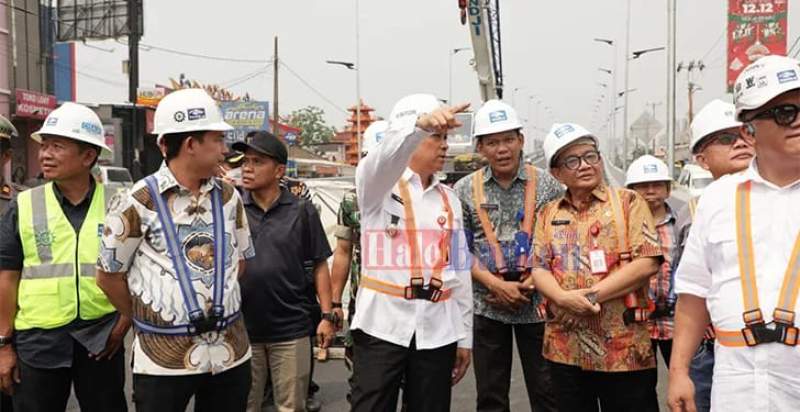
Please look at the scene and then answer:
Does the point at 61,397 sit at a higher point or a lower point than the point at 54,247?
lower

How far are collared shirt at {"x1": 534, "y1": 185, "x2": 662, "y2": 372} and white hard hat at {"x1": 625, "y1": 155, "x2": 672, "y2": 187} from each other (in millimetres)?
1903

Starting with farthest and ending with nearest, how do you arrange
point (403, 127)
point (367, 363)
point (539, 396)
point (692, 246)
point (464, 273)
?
point (539, 396) → point (464, 273) → point (367, 363) → point (403, 127) → point (692, 246)

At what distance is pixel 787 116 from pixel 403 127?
1257 millimetres

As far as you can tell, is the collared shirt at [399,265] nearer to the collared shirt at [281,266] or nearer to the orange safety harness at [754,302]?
the collared shirt at [281,266]

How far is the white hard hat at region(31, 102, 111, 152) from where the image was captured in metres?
2.84

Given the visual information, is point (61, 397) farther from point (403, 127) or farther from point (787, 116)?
point (787, 116)

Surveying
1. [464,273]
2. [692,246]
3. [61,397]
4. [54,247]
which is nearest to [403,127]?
[464,273]

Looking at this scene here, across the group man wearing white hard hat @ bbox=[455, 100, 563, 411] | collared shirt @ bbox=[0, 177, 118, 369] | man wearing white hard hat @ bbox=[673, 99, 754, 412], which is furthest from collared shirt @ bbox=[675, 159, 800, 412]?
collared shirt @ bbox=[0, 177, 118, 369]

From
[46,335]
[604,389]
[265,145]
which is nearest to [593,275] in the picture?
[604,389]

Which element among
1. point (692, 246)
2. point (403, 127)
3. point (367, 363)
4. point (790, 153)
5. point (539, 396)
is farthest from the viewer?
point (539, 396)

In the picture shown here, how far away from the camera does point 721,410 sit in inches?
77.2

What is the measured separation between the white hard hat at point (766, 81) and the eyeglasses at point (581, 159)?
1.01 meters

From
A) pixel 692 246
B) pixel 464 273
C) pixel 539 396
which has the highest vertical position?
pixel 692 246

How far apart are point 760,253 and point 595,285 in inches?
39.0
